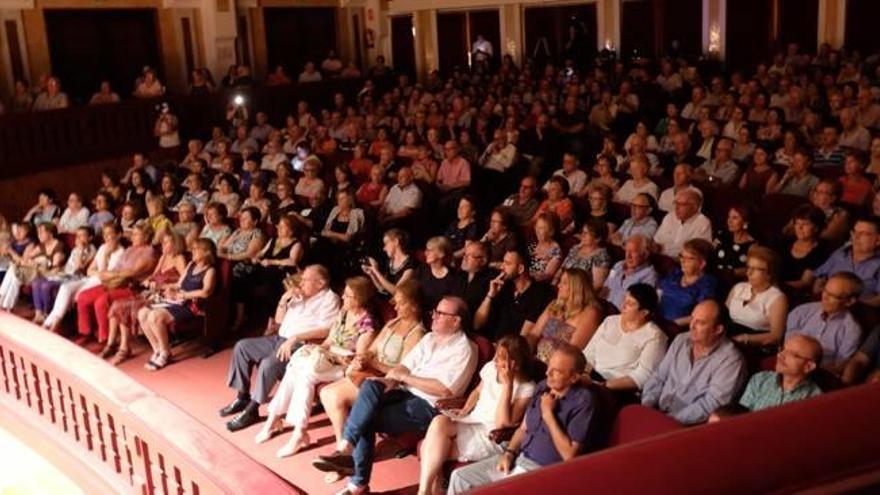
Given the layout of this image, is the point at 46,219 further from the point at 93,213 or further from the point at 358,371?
the point at 358,371

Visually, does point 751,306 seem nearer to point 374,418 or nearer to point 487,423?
point 487,423

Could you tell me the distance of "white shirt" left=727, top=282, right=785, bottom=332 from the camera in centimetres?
→ 380

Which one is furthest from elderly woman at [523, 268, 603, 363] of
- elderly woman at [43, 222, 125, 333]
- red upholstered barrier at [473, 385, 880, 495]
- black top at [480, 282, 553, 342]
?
elderly woman at [43, 222, 125, 333]

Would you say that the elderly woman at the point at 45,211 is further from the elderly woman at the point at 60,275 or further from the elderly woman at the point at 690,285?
the elderly woman at the point at 690,285

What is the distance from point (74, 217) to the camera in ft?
23.6

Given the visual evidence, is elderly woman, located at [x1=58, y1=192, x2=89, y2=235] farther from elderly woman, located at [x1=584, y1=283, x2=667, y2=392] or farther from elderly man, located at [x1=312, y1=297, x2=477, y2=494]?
elderly woman, located at [x1=584, y1=283, x2=667, y2=392]

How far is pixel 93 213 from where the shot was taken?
754 centimetres

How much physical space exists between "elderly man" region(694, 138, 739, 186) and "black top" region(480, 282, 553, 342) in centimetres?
238

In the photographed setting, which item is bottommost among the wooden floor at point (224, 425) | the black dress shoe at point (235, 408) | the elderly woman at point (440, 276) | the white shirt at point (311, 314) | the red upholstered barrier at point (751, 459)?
the wooden floor at point (224, 425)

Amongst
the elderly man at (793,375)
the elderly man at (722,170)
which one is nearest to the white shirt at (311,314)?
the elderly man at (793,375)

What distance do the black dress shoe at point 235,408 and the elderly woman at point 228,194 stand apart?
2.80 m

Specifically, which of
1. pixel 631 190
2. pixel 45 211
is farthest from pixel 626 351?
pixel 45 211

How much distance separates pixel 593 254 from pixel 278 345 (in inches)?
65.3

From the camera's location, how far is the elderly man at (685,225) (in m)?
4.98
